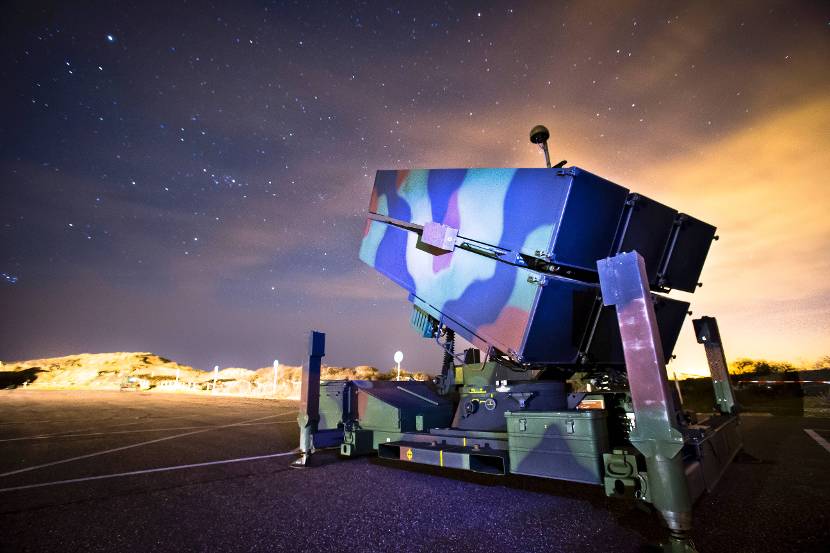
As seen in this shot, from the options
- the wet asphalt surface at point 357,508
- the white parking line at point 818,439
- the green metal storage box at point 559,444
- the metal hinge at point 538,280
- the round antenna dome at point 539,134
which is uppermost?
the round antenna dome at point 539,134

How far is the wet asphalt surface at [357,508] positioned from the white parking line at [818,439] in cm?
63

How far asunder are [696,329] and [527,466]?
455 centimetres

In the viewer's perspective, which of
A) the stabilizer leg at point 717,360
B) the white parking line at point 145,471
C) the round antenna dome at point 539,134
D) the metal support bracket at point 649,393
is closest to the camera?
the metal support bracket at point 649,393

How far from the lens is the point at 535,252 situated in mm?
4203

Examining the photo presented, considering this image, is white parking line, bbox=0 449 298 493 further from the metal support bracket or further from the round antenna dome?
the round antenna dome

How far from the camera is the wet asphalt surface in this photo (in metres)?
2.69

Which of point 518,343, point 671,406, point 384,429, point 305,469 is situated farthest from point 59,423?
point 671,406

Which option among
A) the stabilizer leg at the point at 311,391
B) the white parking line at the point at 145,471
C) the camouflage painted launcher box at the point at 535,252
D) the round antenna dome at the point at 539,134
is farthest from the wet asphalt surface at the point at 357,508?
the round antenna dome at the point at 539,134

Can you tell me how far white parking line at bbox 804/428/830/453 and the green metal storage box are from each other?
5.57 metres

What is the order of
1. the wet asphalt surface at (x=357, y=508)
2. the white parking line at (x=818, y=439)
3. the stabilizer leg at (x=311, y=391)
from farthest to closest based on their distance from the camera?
the white parking line at (x=818, y=439) → the stabilizer leg at (x=311, y=391) → the wet asphalt surface at (x=357, y=508)

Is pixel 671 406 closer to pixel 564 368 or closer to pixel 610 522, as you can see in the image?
pixel 610 522

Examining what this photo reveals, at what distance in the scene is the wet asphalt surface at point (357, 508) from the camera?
2.69 m

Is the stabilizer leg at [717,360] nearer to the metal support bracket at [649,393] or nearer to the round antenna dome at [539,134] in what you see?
the round antenna dome at [539,134]

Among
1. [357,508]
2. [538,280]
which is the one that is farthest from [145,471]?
[538,280]
